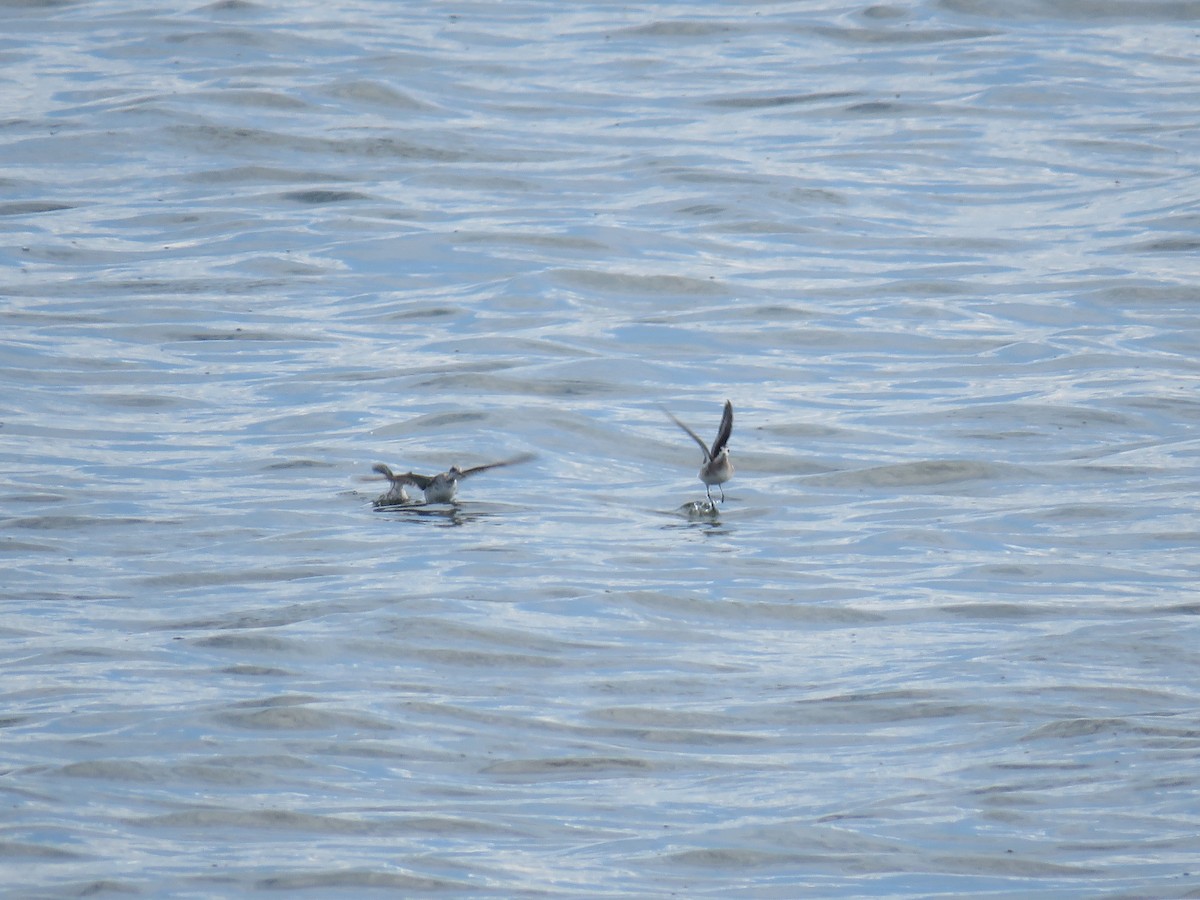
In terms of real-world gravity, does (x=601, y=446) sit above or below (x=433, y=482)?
below

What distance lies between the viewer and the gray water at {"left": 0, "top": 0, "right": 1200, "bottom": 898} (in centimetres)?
710

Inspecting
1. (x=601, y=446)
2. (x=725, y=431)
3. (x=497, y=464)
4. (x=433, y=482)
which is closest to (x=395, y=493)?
(x=433, y=482)

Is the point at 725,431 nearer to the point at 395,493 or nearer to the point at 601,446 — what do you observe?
the point at 395,493

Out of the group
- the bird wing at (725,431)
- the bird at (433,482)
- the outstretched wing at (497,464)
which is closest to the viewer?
the bird wing at (725,431)

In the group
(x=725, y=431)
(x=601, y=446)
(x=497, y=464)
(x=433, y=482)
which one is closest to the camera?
(x=725, y=431)

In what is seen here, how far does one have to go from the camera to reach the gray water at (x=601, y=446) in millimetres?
7102

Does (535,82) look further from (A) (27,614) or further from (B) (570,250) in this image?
(A) (27,614)

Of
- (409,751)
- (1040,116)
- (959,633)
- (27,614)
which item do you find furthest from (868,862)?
(1040,116)

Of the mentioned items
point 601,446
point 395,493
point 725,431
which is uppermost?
point 725,431

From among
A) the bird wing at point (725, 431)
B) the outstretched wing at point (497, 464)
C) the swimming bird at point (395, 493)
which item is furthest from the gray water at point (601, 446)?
the bird wing at point (725, 431)

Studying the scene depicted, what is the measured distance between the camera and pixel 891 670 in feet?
28.7

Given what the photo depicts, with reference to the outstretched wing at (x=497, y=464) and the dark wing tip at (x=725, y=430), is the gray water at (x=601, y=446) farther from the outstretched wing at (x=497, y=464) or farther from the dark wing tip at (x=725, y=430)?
the dark wing tip at (x=725, y=430)

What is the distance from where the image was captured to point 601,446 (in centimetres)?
1292

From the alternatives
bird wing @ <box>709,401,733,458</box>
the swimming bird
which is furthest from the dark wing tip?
the swimming bird
